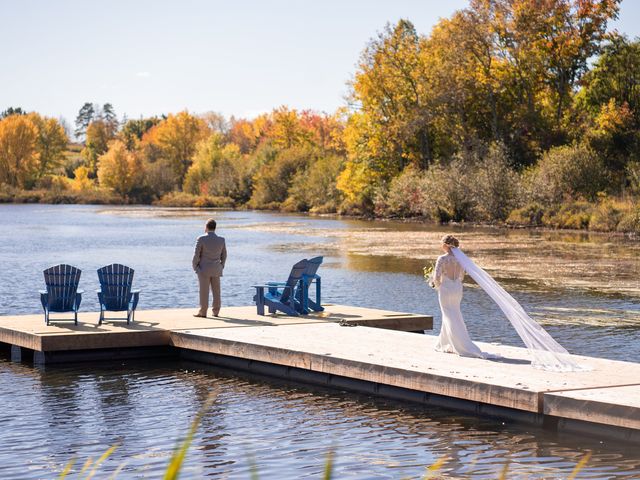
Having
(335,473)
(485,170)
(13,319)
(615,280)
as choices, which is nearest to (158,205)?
(485,170)

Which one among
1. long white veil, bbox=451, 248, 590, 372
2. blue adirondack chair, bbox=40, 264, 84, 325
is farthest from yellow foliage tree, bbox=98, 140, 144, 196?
long white veil, bbox=451, 248, 590, 372

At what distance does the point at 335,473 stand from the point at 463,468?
1296mm

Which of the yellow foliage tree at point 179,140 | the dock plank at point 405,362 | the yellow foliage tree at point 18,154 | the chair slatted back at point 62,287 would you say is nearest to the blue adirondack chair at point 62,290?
the chair slatted back at point 62,287

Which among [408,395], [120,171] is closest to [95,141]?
[120,171]

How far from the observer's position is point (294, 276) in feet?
60.4

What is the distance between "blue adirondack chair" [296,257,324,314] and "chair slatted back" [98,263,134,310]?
3111 mm

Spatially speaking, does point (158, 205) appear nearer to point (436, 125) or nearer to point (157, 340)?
point (436, 125)

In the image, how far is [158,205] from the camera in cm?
12169

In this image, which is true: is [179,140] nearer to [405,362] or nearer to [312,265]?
[312,265]

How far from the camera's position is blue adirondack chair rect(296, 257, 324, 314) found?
60.8ft

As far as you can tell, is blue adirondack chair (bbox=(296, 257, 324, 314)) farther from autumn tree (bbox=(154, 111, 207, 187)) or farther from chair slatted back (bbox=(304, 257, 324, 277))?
autumn tree (bbox=(154, 111, 207, 187))

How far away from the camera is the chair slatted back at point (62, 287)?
16.6 m

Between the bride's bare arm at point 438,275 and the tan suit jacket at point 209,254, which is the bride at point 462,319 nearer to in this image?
the bride's bare arm at point 438,275

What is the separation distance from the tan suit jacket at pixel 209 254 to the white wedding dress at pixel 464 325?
4.93 metres
